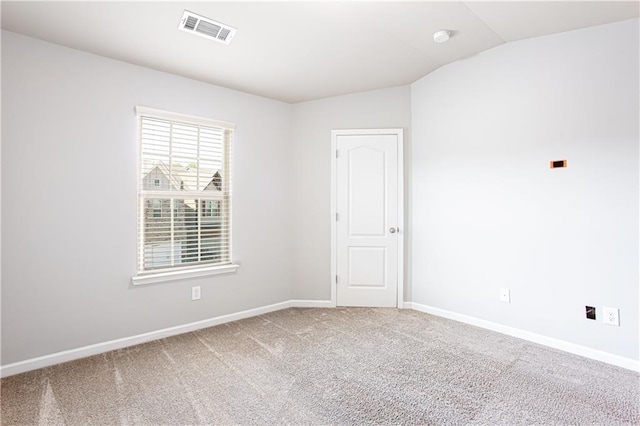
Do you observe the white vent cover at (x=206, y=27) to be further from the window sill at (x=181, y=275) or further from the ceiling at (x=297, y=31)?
the window sill at (x=181, y=275)

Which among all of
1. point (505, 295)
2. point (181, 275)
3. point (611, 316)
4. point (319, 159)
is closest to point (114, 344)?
point (181, 275)

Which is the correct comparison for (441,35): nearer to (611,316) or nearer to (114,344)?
(611,316)

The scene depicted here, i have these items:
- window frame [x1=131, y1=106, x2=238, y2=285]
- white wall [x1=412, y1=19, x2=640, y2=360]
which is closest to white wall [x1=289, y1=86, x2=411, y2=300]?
white wall [x1=412, y1=19, x2=640, y2=360]

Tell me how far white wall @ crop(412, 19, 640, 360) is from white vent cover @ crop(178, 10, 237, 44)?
231cm

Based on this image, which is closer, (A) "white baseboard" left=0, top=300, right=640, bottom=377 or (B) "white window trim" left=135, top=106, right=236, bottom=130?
(A) "white baseboard" left=0, top=300, right=640, bottom=377

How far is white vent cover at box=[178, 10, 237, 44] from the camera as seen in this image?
94.3 inches

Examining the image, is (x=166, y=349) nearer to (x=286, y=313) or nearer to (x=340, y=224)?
(x=286, y=313)

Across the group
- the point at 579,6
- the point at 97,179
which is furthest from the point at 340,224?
the point at 579,6

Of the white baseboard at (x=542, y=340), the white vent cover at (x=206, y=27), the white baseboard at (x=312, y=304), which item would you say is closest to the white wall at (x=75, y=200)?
the white vent cover at (x=206, y=27)

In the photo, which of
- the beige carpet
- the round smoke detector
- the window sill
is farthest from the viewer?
the window sill

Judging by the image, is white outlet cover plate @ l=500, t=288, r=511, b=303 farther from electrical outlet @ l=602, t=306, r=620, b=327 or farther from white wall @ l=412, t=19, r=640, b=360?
electrical outlet @ l=602, t=306, r=620, b=327

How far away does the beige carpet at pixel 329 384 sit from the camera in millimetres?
1985

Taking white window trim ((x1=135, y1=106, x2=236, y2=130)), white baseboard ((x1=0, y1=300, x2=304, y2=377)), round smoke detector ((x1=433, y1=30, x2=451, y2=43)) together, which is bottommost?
white baseboard ((x1=0, y1=300, x2=304, y2=377))

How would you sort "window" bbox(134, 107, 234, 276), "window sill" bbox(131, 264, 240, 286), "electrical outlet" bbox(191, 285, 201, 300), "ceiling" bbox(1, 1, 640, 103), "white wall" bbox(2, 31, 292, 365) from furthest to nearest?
1. "electrical outlet" bbox(191, 285, 201, 300)
2. "window" bbox(134, 107, 234, 276)
3. "window sill" bbox(131, 264, 240, 286)
4. "white wall" bbox(2, 31, 292, 365)
5. "ceiling" bbox(1, 1, 640, 103)
